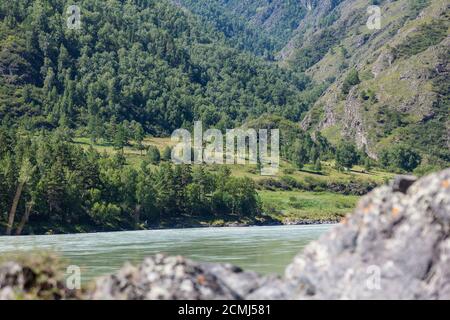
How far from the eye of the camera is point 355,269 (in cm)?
1645

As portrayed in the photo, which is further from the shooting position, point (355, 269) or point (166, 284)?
point (355, 269)

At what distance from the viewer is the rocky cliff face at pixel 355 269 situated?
53.2ft

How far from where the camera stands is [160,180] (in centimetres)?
19812

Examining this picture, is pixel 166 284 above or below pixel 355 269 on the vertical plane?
below

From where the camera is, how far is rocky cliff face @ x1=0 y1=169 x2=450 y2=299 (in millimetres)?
16219

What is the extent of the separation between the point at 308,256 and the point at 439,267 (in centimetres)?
275
